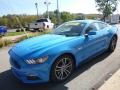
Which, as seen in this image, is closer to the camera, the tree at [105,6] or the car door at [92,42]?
the car door at [92,42]

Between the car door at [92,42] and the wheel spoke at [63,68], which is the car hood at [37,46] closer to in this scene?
the wheel spoke at [63,68]

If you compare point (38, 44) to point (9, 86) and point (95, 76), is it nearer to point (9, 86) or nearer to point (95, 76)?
point (9, 86)

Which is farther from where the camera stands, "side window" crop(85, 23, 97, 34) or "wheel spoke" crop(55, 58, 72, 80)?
"side window" crop(85, 23, 97, 34)

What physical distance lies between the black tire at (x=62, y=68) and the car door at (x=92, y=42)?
27.0 inches

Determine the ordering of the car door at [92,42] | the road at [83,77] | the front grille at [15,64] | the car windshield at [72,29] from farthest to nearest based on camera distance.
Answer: the car windshield at [72,29] < the car door at [92,42] < the road at [83,77] < the front grille at [15,64]

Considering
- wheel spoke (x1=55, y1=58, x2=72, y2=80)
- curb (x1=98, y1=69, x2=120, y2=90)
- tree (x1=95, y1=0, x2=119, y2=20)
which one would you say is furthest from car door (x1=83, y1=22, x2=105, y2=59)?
tree (x1=95, y1=0, x2=119, y2=20)

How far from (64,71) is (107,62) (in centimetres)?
196

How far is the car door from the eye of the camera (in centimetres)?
571

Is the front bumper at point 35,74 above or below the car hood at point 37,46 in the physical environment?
below

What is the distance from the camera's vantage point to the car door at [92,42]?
5.71 metres

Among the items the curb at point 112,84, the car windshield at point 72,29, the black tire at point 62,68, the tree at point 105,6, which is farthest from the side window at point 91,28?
the tree at point 105,6

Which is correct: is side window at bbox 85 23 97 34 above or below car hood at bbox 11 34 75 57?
above

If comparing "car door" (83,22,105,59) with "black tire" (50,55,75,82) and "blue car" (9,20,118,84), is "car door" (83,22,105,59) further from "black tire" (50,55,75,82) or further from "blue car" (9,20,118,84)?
"black tire" (50,55,75,82)

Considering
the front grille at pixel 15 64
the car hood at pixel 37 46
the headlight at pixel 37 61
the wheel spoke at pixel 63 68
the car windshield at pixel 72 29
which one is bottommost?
the wheel spoke at pixel 63 68
